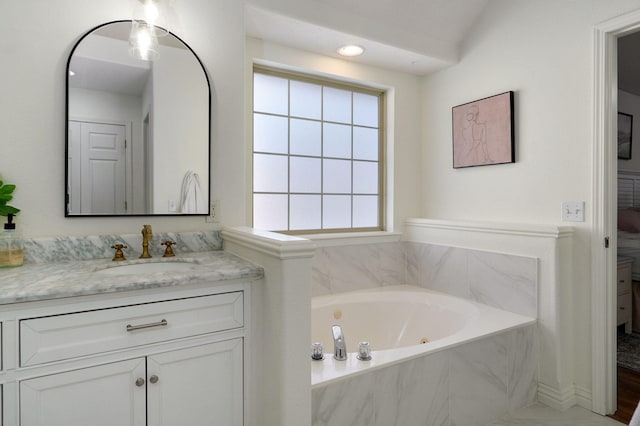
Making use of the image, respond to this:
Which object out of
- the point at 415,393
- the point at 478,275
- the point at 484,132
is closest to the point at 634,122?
the point at 484,132

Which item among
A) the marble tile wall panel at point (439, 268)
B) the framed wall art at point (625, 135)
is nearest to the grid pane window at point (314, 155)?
the marble tile wall panel at point (439, 268)

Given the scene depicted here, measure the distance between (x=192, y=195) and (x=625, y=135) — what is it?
4526 mm

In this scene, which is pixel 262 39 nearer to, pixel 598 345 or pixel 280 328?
pixel 280 328

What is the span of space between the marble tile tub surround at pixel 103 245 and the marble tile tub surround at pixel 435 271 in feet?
3.15

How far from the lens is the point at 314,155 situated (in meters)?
2.82

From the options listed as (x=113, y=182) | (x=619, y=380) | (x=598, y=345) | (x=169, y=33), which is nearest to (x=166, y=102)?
(x=169, y=33)

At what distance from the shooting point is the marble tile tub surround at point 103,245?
63.0 inches

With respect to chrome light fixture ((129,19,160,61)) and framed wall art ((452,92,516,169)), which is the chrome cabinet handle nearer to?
chrome light fixture ((129,19,160,61))

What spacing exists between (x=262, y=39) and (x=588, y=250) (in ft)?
7.77

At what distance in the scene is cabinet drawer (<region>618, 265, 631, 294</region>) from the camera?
3135 mm

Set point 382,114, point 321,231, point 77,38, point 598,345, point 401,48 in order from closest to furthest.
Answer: point 77,38 < point 598,345 < point 401,48 < point 321,231 < point 382,114

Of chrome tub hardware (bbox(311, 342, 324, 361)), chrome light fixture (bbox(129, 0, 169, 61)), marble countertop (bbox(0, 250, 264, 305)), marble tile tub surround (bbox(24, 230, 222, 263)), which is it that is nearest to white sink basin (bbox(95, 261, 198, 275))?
marble countertop (bbox(0, 250, 264, 305))

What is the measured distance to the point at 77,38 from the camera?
171cm

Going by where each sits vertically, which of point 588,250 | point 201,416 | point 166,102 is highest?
point 166,102
